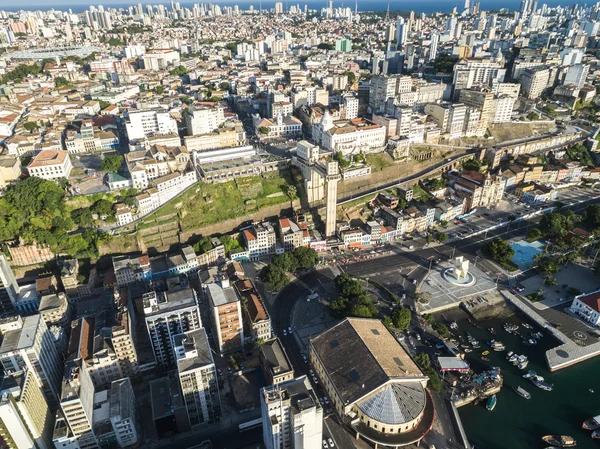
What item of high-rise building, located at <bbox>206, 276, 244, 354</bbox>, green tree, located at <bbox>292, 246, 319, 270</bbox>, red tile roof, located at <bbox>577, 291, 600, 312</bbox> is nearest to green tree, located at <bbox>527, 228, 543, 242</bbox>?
red tile roof, located at <bbox>577, 291, 600, 312</bbox>

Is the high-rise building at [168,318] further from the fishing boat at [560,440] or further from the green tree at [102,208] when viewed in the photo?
the fishing boat at [560,440]

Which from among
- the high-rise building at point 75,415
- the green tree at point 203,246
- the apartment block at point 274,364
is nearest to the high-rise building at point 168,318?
the apartment block at point 274,364

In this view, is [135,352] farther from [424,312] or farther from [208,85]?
[208,85]

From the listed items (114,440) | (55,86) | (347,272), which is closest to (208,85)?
(55,86)

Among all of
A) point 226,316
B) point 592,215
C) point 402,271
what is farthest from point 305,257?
point 592,215

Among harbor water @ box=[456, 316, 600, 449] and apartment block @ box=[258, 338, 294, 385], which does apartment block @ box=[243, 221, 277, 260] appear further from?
harbor water @ box=[456, 316, 600, 449]
